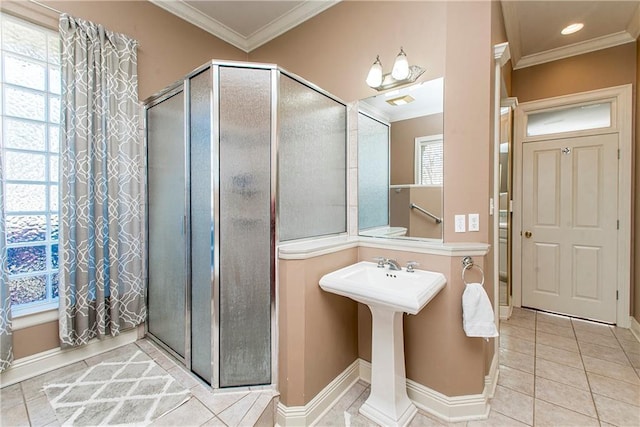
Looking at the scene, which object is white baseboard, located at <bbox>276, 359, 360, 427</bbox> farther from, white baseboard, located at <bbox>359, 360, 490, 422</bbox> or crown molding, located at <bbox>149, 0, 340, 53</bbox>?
crown molding, located at <bbox>149, 0, 340, 53</bbox>

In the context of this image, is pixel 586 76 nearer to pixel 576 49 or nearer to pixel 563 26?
pixel 576 49

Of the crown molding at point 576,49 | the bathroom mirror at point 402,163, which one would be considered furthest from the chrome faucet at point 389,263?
the crown molding at point 576,49

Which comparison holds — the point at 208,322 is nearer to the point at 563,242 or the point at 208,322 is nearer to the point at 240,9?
the point at 240,9

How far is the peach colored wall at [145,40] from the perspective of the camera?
1.84 metres

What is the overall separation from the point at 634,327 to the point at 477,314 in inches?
97.3

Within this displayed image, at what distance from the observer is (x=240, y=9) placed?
2537mm

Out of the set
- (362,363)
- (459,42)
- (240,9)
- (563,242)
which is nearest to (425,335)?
(362,363)

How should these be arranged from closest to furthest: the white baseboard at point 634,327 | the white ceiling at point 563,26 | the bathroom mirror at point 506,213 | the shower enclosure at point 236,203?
the shower enclosure at point 236,203, the white ceiling at point 563,26, the white baseboard at point 634,327, the bathroom mirror at point 506,213

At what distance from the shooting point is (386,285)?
1699mm

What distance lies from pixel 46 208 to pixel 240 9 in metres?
2.27

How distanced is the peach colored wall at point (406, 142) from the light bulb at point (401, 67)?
0.97ft

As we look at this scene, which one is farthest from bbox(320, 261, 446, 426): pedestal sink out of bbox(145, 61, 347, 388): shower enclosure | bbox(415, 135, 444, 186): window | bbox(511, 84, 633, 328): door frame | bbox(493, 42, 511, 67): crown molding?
bbox(511, 84, 633, 328): door frame

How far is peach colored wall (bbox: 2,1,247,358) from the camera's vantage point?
1840 millimetres

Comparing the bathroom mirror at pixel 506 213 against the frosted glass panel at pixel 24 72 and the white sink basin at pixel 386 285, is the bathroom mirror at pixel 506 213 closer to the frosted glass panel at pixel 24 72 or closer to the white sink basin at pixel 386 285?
the white sink basin at pixel 386 285
